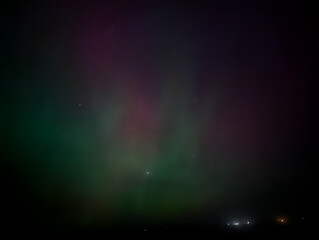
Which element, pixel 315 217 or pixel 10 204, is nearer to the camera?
pixel 315 217

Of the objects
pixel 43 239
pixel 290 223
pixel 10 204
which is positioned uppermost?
pixel 10 204

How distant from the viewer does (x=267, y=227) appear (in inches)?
693

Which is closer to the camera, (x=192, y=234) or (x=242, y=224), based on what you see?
(x=192, y=234)

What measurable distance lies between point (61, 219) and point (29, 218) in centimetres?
200

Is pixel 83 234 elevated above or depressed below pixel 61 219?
below

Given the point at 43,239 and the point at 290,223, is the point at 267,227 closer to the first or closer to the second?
the point at 290,223

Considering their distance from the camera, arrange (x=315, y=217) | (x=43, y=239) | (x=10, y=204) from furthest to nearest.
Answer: (x=10, y=204)
(x=315, y=217)
(x=43, y=239)

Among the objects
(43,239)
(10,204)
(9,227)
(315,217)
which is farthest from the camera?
(10,204)

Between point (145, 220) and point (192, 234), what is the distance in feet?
12.1

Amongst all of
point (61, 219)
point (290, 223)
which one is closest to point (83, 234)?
point (61, 219)

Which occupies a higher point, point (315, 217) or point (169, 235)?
point (315, 217)

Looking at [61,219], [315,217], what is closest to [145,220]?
[61,219]

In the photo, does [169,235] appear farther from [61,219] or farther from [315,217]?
[315,217]

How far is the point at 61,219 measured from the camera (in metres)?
19.0
